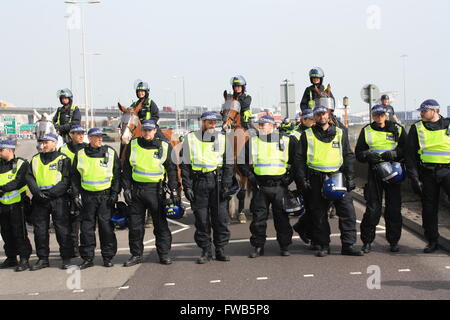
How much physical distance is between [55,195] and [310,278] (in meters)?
3.52

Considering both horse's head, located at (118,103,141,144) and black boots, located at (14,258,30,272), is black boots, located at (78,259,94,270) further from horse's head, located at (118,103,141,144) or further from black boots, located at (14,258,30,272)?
horse's head, located at (118,103,141,144)

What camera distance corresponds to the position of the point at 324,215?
26.1 ft

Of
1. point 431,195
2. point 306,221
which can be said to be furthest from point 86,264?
point 431,195

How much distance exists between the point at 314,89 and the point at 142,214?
4115 millimetres

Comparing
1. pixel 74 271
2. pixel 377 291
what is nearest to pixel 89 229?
pixel 74 271

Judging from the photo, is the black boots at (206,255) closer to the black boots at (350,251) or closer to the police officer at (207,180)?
the police officer at (207,180)

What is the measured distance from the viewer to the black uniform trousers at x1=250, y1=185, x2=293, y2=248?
7891 mm

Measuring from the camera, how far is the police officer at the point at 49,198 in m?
7.77

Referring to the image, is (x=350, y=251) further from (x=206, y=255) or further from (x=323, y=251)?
(x=206, y=255)

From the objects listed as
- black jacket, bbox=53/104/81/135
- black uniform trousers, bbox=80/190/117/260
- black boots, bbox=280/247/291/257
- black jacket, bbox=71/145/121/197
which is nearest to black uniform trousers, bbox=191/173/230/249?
black boots, bbox=280/247/291/257

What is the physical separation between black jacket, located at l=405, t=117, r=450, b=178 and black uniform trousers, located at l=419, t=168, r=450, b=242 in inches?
6.3

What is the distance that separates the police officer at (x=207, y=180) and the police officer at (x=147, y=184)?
232 mm

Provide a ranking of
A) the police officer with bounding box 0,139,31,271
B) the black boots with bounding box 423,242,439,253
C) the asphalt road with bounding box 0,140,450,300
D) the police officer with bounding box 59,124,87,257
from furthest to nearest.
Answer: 1. the police officer with bounding box 59,124,87,257
2. the police officer with bounding box 0,139,31,271
3. the black boots with bounding box 423,242,439,253
4. the asphalt road with bounding box 0,140,450,300

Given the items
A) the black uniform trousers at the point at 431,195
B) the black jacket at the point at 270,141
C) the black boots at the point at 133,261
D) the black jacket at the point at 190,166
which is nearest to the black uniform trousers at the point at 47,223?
the black boots at the point at 133,261
